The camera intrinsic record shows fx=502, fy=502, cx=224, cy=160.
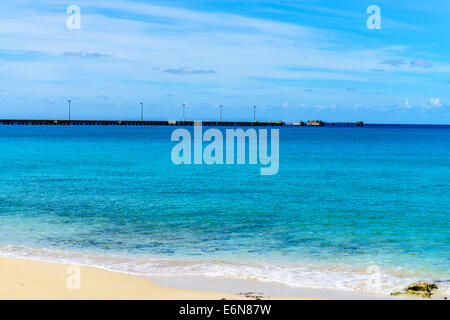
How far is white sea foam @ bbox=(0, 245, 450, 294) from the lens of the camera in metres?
12.2

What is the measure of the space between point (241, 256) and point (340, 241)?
3894mm

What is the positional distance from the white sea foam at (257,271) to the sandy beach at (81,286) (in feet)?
2.55

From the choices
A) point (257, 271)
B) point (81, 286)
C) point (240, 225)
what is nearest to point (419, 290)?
point (257, 271)

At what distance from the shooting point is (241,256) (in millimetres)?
14836

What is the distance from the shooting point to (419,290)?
11.5 meters

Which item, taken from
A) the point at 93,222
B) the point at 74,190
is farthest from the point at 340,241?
the point at 74,190

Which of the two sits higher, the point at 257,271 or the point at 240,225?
the point at 240,225

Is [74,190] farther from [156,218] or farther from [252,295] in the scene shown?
[252,295]

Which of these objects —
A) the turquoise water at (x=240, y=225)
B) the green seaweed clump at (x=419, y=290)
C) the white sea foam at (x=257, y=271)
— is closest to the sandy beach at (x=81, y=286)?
the white sea foam at (x=257, y=271)

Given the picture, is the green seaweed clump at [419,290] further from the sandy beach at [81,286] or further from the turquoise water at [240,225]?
the sandy beach at [81,286]

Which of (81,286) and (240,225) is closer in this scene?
(81,286)

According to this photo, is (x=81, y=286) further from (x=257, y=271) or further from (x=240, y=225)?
(x=240, y=225)

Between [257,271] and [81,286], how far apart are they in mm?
4514

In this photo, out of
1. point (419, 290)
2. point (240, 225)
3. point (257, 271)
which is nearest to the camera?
point (419, 290)
